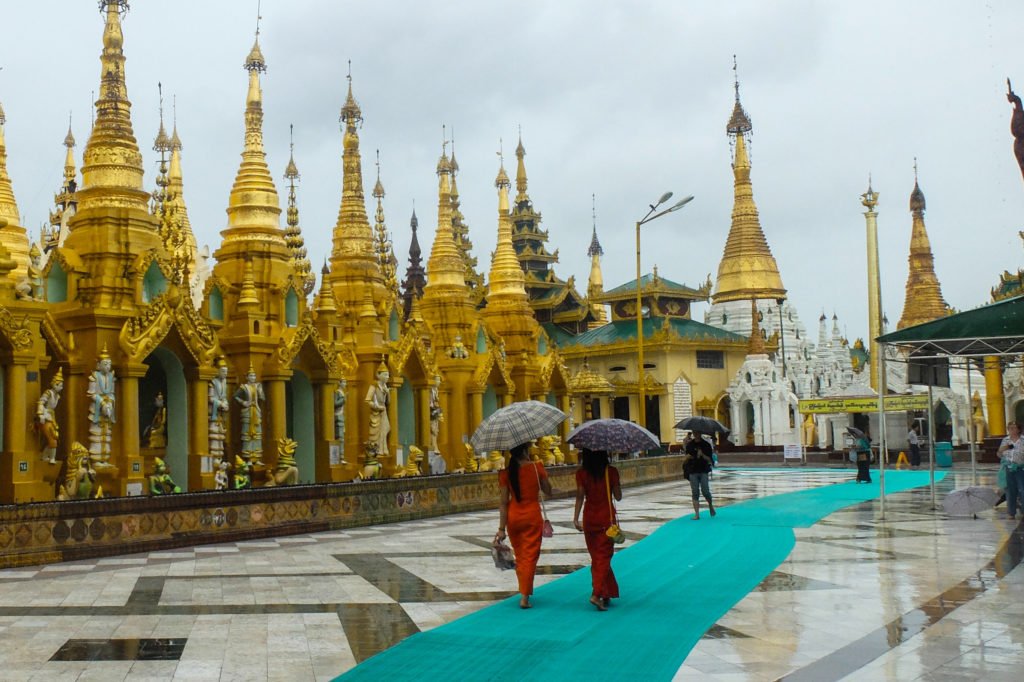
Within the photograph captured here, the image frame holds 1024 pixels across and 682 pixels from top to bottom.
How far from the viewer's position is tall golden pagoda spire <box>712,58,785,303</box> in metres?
64.7

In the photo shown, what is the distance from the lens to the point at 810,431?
180 ft

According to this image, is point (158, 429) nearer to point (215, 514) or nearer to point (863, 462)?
point (215, 514)

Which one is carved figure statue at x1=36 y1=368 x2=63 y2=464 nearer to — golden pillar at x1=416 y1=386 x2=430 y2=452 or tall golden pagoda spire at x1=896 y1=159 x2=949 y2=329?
golden pillar at x1=416 y1=386 x2=430 y2=452

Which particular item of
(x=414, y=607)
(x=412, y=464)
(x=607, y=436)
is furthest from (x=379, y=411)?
(x=414, y=607)

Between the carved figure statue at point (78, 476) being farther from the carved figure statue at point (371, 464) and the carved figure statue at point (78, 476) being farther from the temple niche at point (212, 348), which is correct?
the carved figure statue at point (371, 464)

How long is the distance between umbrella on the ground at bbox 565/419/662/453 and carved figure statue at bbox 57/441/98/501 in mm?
9959

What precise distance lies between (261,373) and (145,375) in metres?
2.64

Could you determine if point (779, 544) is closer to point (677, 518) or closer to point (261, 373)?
point (677, 518)

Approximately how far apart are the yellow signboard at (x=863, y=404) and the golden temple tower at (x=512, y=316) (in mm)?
13500

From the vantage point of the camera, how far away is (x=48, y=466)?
18.3 metres

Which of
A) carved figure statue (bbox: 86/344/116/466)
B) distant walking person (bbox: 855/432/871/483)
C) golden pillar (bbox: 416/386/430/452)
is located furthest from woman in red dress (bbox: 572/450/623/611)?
distant walking person (bbox: 855/432/871/483)

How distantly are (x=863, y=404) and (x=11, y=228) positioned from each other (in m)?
30.6

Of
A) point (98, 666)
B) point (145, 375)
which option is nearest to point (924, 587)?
point (98, 666)

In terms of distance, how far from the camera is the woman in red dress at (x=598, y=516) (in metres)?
9.73
